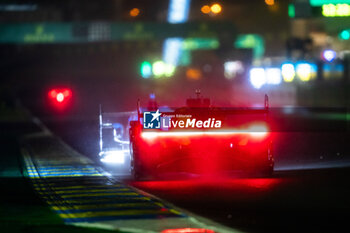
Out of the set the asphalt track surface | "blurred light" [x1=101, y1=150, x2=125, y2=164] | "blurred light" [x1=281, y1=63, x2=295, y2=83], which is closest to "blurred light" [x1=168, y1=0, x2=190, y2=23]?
"blurred light" [x1=281, y1=63, x2=295, y2=83]

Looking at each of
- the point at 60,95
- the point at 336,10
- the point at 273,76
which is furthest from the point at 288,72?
the point at 336,10

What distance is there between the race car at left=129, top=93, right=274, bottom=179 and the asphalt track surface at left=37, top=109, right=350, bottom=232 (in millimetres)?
303

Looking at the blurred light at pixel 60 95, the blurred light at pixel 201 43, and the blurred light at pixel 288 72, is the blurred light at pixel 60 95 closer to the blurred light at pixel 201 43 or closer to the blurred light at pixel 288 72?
the blurred light at pixel 288 72

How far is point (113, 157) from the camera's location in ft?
71.5

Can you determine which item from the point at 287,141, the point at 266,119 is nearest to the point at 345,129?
the point at 287,141

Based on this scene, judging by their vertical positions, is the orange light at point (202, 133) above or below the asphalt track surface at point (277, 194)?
above

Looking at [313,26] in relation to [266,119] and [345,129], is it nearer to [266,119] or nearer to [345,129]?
[345,129]

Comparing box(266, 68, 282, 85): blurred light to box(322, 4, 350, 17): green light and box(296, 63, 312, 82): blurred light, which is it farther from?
box(322, 4, 350, 17): green light

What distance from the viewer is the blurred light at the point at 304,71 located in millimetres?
56228

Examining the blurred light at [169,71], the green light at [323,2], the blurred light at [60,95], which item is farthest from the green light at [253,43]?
the blurred light at [169,71]

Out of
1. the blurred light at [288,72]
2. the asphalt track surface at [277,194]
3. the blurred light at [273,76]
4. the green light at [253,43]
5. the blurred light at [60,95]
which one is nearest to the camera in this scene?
the asphalt track surface at [277,194]

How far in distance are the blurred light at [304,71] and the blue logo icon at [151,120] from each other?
4078 centimetres

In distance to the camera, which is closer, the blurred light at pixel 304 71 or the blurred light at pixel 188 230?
the blurred light at pixel 188 230

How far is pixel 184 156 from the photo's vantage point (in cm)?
1614
